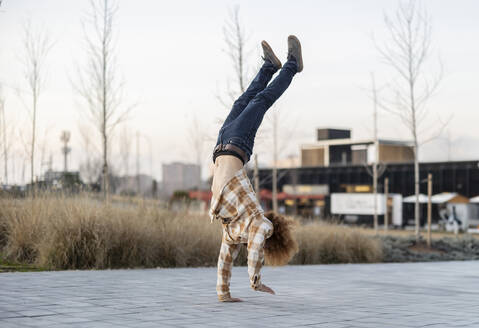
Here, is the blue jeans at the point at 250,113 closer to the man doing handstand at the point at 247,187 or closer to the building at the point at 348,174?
the man doing handstand at the point at 247,187

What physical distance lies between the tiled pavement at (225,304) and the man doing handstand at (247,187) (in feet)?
1.34

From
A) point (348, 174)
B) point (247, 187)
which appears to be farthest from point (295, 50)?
point (348, 174)

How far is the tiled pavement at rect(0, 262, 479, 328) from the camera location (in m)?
4.83

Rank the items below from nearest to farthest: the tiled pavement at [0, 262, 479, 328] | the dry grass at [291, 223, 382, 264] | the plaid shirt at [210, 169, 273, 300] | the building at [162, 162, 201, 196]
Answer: the tiled pavement at [0, 262, 479, 328] → the plaid shirt at [210, 169, 273, 300] → the dry grass at [291, 223, 382, 264] → the building at [162, 162, 201, 196]

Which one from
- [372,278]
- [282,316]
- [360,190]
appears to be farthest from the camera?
[360,190]

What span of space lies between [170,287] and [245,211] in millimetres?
1971

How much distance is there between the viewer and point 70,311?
16.9ft

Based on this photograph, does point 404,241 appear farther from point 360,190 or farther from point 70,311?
point 360,190

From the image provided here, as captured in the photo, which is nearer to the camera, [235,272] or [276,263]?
[276,263]

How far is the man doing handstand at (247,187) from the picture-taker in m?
5.57

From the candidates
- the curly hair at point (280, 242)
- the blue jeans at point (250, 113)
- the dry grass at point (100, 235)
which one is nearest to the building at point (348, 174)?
the dry grass at point (100, 235)

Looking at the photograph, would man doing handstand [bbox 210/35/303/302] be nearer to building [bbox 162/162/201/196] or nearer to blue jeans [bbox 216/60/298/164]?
blue jeans [bbox 216/60/298/164]

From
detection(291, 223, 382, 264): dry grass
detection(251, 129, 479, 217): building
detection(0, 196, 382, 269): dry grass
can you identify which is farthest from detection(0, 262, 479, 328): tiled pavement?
detection(251, 129, 479, 217): building

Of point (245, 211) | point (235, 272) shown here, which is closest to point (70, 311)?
point (245, 211)
